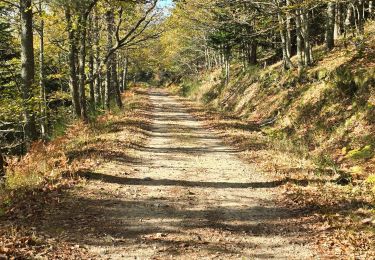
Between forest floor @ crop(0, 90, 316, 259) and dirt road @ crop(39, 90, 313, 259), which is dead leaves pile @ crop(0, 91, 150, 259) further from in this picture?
dirt road @ crop(39, 90, 313, 259)

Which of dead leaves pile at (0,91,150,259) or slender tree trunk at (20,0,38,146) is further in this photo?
slender tree trunk at (20,0,38,146)

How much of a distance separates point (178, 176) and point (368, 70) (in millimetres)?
8477

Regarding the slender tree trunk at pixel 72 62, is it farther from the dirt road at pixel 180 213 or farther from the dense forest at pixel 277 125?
the dirt road at pixel 180 213

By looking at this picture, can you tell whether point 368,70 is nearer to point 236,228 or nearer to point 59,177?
point 236,228

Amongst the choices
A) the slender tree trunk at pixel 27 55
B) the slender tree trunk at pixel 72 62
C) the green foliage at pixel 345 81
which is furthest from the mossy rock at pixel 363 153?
the slender tree trunk at pixel 72 62

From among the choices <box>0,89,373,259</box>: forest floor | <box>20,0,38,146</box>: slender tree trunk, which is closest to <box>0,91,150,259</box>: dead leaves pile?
<box>0,89,373,259</box>: forest floor

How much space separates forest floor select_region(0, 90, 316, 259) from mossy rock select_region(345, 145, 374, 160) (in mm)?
2760

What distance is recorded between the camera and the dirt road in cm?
604

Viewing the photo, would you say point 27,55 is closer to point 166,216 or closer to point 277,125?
point 166,216

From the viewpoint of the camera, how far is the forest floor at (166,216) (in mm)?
5934

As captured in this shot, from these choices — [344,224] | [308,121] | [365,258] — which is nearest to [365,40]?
[308,121]

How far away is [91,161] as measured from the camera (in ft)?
35.8

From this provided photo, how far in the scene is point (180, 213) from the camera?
24.7 feet

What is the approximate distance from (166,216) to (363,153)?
6.38 metres
